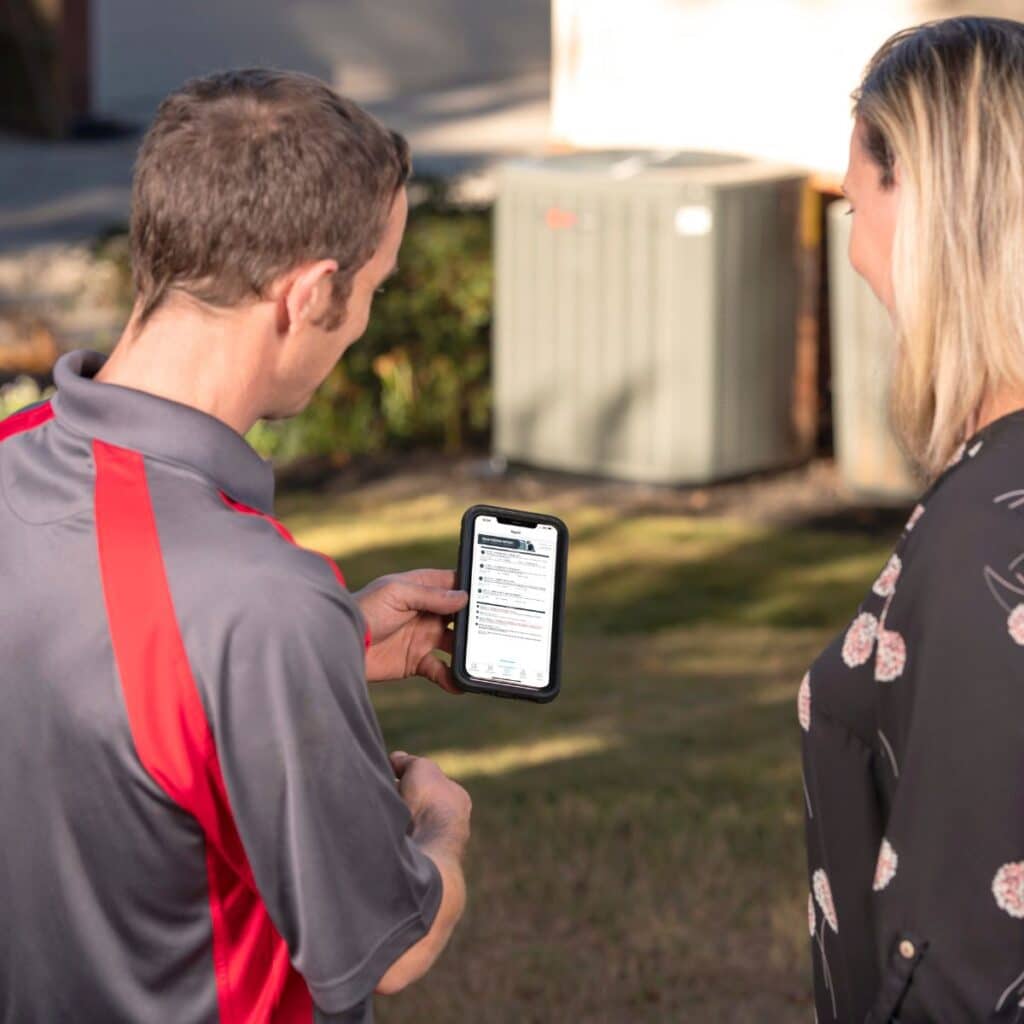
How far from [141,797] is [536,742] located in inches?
176

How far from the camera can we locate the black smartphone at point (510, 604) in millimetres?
2613

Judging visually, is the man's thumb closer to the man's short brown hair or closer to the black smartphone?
the black smartphone

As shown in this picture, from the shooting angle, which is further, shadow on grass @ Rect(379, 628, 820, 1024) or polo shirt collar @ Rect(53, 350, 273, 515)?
shadow on grass @ Rect(379, 628, 820, 1024)

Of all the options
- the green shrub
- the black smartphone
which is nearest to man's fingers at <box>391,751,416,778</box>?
the black smartphone

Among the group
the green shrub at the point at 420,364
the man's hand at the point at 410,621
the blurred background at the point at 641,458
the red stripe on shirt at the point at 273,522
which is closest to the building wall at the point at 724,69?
the blurred background at the point at 641,458

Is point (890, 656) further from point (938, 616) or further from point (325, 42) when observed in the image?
point (325, 42)

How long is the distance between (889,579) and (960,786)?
0.28 metres

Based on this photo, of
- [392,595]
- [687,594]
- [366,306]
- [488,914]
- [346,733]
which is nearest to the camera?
[346,733]

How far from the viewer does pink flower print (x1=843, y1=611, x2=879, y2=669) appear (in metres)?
2.29

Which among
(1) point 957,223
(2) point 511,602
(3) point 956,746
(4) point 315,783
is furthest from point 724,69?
(4) point 315,783

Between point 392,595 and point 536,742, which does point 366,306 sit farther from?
point 536,742

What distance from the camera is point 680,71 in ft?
33.9

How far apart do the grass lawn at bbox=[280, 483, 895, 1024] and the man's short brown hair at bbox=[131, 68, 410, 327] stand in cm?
291

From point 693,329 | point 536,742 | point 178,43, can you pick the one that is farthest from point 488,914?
point 178,43
